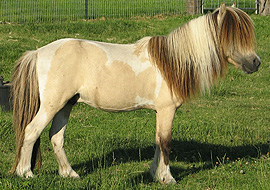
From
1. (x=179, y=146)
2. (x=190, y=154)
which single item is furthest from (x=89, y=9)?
(x=190, y=154)

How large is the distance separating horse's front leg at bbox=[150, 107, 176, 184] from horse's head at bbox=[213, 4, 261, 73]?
0.98 meters

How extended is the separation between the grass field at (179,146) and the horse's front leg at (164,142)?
0.16 m

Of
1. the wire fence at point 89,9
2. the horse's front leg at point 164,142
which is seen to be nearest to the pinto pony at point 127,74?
the horse's front leg at point 164,142

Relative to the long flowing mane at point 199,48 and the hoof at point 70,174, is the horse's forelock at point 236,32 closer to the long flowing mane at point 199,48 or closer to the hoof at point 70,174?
the long flowing mane at point 199,48

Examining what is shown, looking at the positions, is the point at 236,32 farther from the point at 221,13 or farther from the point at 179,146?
the point at 179,146

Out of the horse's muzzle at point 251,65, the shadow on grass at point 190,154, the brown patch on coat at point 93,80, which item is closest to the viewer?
the brown patch on coat at point 93,80

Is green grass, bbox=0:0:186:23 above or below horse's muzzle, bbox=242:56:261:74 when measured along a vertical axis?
below

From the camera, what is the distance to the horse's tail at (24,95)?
504 cm

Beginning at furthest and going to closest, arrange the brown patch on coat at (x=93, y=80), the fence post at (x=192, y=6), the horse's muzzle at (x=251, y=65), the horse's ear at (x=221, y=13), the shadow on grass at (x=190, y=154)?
the fence post at (x=192, y=6) < the shadow on grass at (x=190, y=154) < the horse's muzzle at (x=251, y=65) < the horse's ear at (x=221, y=13) < the brown patch on coat at (x=93, y=80)

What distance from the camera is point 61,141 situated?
5.43 meters

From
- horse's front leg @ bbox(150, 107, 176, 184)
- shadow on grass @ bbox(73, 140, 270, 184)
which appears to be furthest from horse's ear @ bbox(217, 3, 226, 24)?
shadow on grass @ bbox(73, 140, 270, 184)

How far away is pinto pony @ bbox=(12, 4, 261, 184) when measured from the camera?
5020 mm

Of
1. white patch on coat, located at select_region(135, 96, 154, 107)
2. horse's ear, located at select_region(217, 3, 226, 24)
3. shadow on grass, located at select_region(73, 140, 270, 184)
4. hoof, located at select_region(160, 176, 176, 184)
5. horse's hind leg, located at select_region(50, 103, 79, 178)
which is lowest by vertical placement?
shadow on grass, located at select_region(73, 140, 270, 184)

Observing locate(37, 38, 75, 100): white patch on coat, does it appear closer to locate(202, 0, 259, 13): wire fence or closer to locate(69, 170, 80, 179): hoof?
locate(69, 170, 80, 179): hoof
